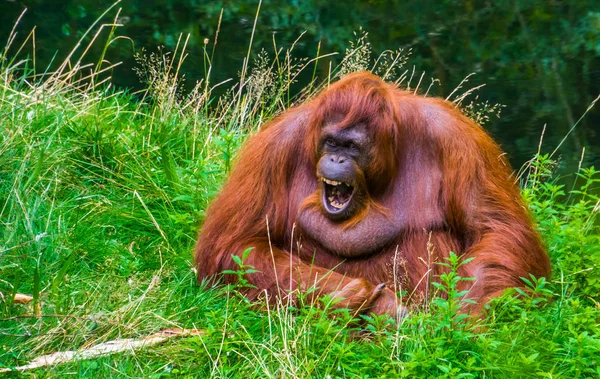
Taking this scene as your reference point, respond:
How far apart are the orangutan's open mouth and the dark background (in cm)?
433

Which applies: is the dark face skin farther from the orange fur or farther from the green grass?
the green grass

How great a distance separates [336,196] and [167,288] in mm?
797

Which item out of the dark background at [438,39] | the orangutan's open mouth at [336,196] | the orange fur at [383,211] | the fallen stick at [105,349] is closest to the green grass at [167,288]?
the fallen stick at [105,349]

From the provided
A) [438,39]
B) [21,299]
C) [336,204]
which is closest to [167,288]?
[21,299]

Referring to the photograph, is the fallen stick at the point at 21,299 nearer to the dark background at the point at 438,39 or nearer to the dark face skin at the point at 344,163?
the dark face skin at the point at 344,163

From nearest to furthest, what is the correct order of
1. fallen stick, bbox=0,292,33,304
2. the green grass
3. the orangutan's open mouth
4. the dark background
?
1. the green grass
2. fallen stick, bbox=0,292,33,304
3. the orangutan's open mouth
4. the dark background

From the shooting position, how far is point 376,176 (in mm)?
4027

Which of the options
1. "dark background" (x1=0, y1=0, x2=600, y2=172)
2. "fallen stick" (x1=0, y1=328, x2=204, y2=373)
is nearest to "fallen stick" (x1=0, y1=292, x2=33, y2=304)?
"fallen stick" (x1=0, y1=328, x2=204, y2=373)

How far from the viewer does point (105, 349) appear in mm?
3512

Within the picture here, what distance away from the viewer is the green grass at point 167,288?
11.0 ft

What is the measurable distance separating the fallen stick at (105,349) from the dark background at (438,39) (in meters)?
5.04

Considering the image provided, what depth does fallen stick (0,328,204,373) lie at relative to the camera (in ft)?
11.2

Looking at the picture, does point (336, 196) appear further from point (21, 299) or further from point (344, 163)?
point (21, 299)

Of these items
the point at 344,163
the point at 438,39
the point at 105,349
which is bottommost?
the point at 438,39
